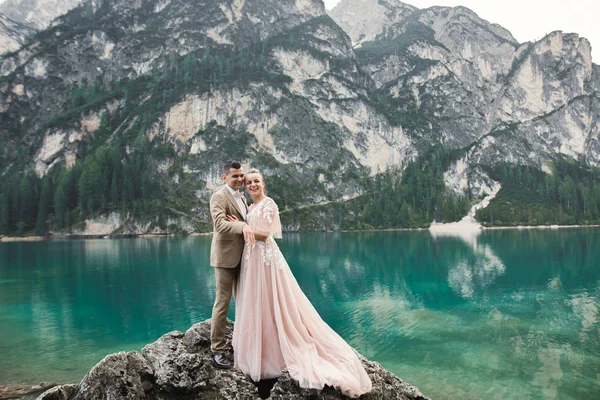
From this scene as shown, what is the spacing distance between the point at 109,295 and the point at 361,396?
97.0 feet

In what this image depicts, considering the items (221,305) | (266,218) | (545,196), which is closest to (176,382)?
(221,305)

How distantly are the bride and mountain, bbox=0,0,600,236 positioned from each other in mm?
122673

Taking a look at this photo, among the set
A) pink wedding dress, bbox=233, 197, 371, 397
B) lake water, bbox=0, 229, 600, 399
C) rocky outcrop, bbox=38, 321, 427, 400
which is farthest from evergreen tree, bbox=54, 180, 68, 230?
pink wedding dress, bbox=233, 197, 371, 397

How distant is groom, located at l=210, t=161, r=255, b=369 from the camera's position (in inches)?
226

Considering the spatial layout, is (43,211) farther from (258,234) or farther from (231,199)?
(258,234)

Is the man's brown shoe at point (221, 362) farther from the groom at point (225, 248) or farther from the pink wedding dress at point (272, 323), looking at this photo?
the pink wedding dress at point (272, 323)

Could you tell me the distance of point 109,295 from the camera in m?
30.0

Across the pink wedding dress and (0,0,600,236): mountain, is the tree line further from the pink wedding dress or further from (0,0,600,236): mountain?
the pink wedding dress

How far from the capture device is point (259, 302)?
19.0 ft

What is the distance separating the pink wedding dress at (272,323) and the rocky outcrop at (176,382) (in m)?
0.30

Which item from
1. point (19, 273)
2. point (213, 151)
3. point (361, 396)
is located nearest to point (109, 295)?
point (19, 273)

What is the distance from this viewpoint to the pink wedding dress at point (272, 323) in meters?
5.59

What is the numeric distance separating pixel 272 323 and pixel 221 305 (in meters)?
0.83

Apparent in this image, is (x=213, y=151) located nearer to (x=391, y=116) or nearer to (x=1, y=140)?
(x=1, y=140)
